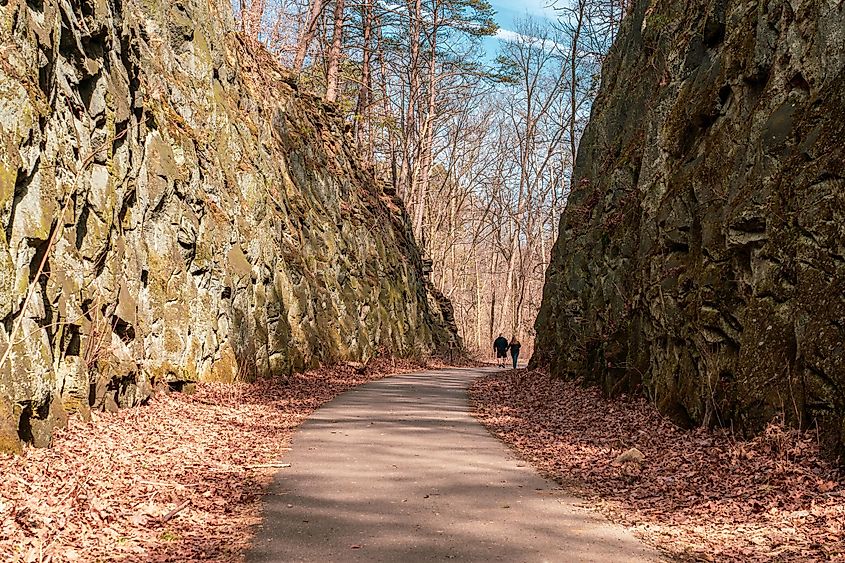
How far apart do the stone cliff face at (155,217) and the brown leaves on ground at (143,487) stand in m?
0.56

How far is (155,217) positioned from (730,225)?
10.1 metres

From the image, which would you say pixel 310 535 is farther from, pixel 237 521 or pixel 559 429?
pixel 559 429

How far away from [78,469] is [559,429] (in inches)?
297

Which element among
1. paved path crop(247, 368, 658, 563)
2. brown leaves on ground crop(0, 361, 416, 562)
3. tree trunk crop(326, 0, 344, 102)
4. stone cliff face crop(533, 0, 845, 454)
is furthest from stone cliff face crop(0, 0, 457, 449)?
stone cliff face crop(533, 0, 845, 454)

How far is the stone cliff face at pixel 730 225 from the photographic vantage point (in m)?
8.56

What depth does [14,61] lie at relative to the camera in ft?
26.2

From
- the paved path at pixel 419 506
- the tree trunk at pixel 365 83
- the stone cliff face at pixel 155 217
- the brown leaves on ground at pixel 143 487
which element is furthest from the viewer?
the tree trunk at pixel 365 83

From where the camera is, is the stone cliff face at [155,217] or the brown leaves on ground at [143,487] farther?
the stone cliff face at [155,217]

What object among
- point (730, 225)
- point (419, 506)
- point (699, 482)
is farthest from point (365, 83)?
point (419, 506)

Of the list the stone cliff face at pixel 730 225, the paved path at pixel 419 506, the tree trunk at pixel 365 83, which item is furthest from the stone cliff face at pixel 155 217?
the stone cliff face at pixel 730 225

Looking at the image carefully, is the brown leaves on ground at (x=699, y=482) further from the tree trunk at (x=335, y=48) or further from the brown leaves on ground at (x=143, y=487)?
the tree trunk at (x=335, y=48)

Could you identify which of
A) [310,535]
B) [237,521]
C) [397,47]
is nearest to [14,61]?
[237,521]

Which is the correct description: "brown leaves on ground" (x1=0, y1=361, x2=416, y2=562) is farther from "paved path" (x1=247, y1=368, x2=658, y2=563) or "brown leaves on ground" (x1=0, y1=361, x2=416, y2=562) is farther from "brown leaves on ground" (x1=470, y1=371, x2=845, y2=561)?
"brown leaves on ground" (x1=470, y1=371, x2=845, y2=561)

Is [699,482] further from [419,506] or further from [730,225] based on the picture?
[730,225]
